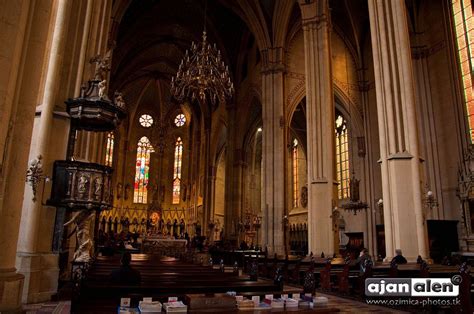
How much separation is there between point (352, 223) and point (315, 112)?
31.4ft

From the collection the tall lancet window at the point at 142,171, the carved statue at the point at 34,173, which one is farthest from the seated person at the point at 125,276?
the tall lancet window at the point at 142,171

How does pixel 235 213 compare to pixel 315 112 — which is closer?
pixel 315 112

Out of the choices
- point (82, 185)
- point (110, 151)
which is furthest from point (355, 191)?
point (110, 151)

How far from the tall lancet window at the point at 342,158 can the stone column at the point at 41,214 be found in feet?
62.7

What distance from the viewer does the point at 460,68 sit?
17.0 metres

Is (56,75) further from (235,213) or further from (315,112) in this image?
(235,213)

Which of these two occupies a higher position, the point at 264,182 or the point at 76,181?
the point at 264,182

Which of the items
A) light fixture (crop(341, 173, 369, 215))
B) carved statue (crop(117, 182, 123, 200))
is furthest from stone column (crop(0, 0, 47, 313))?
carved statue (crop(117, 182, 123, 200))

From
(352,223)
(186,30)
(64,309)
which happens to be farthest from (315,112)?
(186,30)

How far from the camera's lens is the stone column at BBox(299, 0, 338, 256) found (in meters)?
14.6

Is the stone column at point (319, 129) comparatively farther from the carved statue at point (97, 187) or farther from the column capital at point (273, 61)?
the carved statue at point (97, 187)

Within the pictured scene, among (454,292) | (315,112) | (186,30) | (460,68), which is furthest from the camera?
(186,30)

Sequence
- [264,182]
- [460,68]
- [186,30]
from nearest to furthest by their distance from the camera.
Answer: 1. [460,68]
2. [264,182]
3. [186,30]

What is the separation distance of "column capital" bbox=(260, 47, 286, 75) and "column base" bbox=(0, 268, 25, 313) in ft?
58.6
